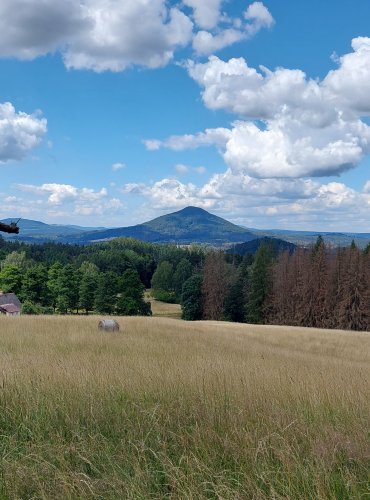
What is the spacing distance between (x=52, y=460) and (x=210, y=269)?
6869cm

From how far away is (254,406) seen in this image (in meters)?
5.49

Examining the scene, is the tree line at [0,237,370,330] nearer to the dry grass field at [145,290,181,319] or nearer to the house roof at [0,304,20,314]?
the house roof at [0,304,20,314]

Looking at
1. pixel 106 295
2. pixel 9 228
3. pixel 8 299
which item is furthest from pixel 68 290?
pixel 9 228

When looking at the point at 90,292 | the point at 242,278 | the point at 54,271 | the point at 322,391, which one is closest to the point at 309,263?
the point at 242,278

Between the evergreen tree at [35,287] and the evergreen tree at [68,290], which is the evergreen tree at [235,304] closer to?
the evergreen tree at [68,290]

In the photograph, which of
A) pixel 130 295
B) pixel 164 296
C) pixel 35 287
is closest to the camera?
pixel 35 287

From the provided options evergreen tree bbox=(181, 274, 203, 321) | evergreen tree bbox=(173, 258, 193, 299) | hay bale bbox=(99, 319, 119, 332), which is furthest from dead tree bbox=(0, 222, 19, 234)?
evergreen tree bbox=(173, 258, 193, 299)

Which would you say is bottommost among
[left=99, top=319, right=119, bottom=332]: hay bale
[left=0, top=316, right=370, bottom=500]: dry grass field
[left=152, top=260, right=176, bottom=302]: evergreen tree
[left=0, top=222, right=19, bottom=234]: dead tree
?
[left=152, top=260, right=176, bottom=302]: evergreen tree

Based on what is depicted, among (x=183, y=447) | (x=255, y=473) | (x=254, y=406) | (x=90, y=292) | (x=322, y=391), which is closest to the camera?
(x=255, y=473)

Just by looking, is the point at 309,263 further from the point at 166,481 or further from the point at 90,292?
the point at 166,481

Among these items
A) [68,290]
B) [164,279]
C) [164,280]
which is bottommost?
[164,280]

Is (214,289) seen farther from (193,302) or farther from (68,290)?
(68,290)

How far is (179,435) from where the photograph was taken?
4523mm

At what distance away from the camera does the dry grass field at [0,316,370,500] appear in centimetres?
356
